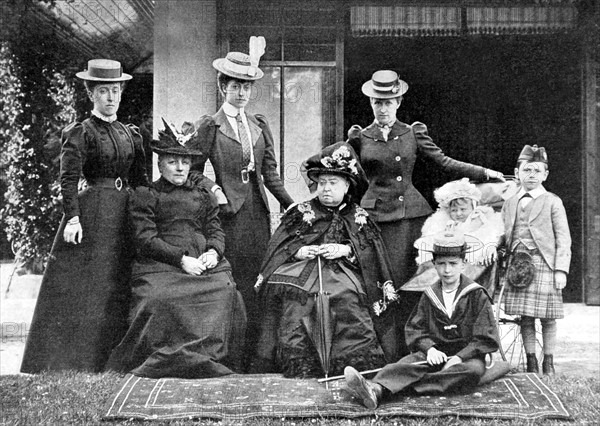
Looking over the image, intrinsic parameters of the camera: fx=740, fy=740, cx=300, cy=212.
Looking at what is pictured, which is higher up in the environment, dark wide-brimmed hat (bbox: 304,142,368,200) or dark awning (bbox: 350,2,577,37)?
dark awning (bbox: 350,2,577,37)

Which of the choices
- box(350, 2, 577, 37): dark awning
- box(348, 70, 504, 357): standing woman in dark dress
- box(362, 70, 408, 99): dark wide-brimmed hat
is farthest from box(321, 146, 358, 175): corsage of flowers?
box(350, 2, 577, 37): dark awning

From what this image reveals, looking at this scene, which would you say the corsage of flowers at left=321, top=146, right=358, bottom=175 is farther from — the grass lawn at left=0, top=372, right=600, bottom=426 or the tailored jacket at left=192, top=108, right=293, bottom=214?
the grass lawn at left=0, top=372, right=600, bottom=426

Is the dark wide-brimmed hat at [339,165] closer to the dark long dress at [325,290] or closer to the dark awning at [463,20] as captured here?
the dark long dress at [325,290]

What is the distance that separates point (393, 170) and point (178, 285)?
1.80 m

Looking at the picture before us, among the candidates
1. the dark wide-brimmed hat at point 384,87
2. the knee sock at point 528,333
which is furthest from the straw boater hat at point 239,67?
the knee sock at point 528,333

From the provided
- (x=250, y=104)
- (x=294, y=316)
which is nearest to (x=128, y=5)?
(x=250, y=104)

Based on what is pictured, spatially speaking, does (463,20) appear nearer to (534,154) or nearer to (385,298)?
(534,154)

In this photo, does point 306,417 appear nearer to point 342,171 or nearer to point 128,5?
point 342,171

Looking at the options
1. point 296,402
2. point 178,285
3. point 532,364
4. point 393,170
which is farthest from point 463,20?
point 296,402

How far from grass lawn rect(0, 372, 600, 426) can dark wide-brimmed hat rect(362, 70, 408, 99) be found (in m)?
2.33

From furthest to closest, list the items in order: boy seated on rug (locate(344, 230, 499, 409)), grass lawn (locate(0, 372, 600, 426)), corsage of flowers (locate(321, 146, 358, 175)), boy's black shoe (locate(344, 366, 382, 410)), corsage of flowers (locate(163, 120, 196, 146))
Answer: corsage of flowers (locate(163, 120, 196, 146)), corsage of flowers (locate(321, 146, 358, 175)), boy seated on rug (locate(344, 230, 499, 409)), boy's black shoe (locate(344, 366, 382, 410)), grass lawn (locate(0, 372, 600, 426))

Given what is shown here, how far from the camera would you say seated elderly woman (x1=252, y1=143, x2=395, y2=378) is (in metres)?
4.91

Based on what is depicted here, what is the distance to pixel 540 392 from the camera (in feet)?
14.9

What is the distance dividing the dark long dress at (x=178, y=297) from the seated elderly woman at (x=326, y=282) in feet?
0.92
